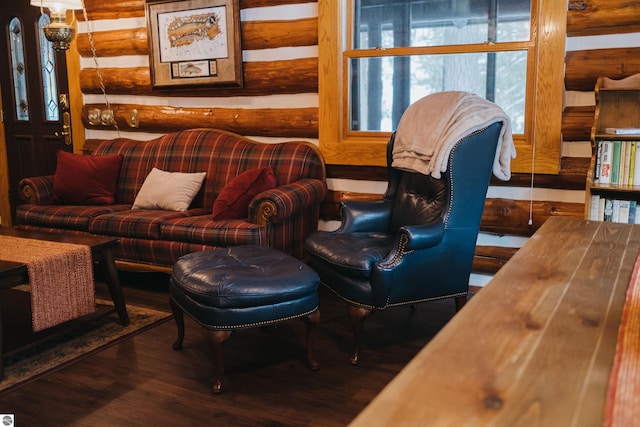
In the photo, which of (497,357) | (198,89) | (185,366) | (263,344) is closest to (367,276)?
(263,344)

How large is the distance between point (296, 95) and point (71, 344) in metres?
2.26

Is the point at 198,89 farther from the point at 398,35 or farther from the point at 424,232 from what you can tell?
the point at 424,232

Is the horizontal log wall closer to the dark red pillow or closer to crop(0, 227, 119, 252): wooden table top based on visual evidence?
the dark red pillow

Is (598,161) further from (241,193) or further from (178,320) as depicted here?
(178,320)

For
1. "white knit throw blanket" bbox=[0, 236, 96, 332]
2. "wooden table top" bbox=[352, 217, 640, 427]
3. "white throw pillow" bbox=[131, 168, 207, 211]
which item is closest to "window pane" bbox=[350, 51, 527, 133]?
"white throw pillow" bbox=[131, 168, 207, 211]

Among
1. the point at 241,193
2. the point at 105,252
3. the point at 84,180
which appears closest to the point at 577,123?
the point at 241,193

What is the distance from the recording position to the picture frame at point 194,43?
4.46 meters

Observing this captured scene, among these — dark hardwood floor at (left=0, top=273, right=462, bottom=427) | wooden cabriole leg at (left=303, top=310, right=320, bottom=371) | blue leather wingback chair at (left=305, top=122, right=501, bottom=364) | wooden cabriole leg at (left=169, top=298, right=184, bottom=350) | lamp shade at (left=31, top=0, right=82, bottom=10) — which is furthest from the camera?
lamp shade at (left=31, top=0, right=82, bottom=10)

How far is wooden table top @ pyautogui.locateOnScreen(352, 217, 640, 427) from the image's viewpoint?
82 centimetres

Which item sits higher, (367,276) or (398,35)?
(398,35)

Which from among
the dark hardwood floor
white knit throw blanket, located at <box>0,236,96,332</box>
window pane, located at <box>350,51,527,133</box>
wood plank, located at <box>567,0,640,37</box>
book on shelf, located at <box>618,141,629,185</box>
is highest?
wood plank, located at <box>567,0,640,37</box>

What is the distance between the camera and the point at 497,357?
3.26 ft

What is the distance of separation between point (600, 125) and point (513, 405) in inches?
114

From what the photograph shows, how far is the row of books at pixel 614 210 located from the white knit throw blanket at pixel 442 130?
19.7 inches
